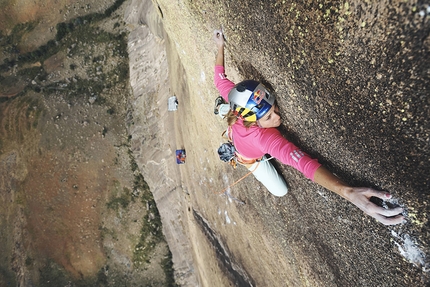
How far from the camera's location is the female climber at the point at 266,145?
256cm

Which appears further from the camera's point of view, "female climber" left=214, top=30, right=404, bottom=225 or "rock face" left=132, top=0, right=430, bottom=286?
"female climber" left=214, top=30, right=404, bottom=225

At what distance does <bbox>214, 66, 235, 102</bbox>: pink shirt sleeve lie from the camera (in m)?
4.22

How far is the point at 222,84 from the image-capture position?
4.32 m

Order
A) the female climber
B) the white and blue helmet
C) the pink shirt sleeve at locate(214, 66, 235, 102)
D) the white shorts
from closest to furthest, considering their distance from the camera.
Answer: the female climber → the white and blue helmet → the pink shirt sleeve at locate(214, 66, 235, 102) → the white shorts

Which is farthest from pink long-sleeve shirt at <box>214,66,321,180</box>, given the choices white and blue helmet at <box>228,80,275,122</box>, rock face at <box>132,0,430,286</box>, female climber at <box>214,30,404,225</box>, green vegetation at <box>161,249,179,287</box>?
green vegetation at <box>161,249,179,287</box>

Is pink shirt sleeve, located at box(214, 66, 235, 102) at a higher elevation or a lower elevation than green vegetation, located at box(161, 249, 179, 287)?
higher

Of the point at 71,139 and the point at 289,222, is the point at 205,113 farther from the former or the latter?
the point at 71,139

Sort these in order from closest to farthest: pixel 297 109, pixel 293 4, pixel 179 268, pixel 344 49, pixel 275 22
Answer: pixel 344 49 → pixel 293 4 → pixel 275 22 → pixel 297 109 → pixel 179 268

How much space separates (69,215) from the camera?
13.9m

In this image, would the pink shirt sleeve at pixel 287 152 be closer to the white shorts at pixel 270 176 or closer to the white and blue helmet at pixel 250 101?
the white and blue helmet at pixel 250 101

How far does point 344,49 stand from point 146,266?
13002 mm

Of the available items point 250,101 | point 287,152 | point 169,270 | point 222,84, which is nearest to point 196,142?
point 222,84

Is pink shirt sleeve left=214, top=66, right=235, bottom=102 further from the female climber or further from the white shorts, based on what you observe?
the white shorts

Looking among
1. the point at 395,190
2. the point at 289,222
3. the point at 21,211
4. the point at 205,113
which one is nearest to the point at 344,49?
the point at 395,190
